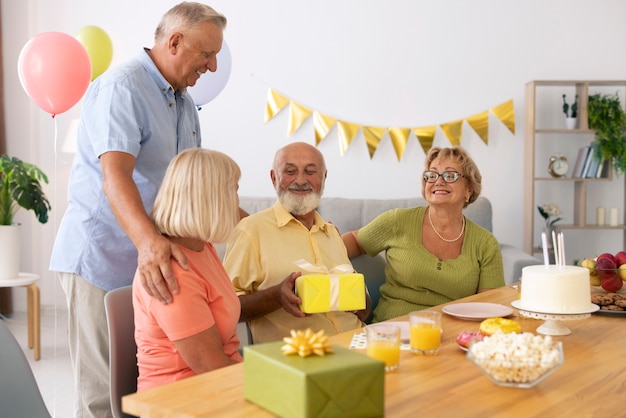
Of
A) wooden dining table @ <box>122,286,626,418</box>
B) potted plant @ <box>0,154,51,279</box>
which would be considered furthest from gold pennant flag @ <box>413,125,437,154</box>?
wooden dining table @ <box>122,286,626,418</box>

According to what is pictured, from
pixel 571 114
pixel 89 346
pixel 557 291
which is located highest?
pixel 571 114

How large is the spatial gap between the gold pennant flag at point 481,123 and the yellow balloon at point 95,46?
7.65 feet

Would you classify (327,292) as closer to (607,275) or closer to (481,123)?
(607,275)

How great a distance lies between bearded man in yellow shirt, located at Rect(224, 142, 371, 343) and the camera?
2334 mm

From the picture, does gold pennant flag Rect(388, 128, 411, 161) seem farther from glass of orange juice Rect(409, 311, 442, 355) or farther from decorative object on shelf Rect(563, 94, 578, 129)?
glass of orange juice Rect(409, 311, 442, 355)

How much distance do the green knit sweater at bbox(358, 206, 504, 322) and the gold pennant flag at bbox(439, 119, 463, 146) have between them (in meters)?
2.38

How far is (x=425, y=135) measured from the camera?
5168 mm

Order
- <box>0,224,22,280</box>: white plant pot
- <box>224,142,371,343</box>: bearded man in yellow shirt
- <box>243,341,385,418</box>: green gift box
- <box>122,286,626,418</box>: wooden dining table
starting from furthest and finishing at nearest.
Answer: <box>0,224,22,280</box>: white plant pot < <box>224,142,371,343</box>: bearded man in yellow shirt < <box>122,286,626,418</box>: wooden dining table < <box>243,341,385,418</box>: green gift box

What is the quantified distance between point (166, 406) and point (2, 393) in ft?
2.12

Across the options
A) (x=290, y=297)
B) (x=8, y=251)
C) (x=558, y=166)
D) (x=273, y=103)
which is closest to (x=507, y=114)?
(x=558, y=166)

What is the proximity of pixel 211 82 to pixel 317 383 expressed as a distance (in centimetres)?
291

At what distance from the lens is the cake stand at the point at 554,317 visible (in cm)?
183

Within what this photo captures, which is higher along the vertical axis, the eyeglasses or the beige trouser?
the eyeglasses

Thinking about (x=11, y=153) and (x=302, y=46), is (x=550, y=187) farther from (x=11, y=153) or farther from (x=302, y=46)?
(x=11, y=153)
